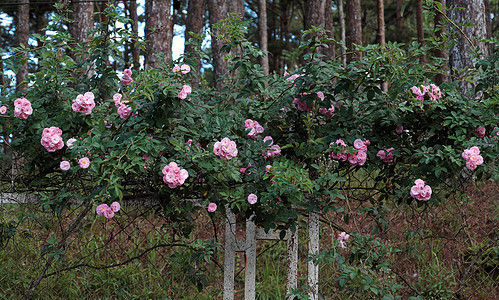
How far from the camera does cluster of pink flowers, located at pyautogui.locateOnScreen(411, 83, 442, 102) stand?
2.29m

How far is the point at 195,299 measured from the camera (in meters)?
3.18

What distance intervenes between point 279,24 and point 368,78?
15.4 meters

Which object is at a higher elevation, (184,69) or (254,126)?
(184,69)

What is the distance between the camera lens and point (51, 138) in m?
2.14

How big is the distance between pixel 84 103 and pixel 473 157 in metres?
1.88

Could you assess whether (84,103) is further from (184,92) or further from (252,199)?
(252,199)

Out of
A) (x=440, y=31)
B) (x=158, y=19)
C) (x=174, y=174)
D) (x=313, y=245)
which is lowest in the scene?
(x=313, y=245)

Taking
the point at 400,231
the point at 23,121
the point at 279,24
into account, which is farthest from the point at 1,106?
the point at 279,24

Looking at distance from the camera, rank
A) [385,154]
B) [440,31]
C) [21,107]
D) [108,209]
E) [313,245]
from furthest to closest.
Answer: [440,31], [313,245], [385,154], [21,107], [108,209]

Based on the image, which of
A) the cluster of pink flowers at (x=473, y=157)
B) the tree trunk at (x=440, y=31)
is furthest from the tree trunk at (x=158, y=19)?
the cluster of pink flowers at (x=473, y=157)

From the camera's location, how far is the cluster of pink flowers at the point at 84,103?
217 cm

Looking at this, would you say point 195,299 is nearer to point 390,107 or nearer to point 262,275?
point 262,275

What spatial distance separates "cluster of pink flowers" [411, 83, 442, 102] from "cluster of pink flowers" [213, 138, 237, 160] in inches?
39.2

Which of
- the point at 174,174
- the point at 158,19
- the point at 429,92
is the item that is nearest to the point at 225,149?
the point at 174,174
